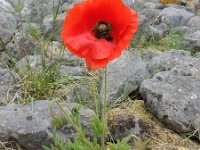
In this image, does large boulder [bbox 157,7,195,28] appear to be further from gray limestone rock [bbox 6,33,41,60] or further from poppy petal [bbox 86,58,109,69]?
poppy petal [bbox 86,58,109,69]

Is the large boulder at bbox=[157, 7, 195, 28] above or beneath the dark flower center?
beneath

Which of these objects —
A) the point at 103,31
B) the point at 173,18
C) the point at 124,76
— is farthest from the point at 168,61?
the point at 173,18

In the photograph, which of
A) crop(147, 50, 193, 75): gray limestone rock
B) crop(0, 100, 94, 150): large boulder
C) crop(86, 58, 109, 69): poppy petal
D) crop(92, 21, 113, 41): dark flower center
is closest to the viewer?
crop(86, 58, 109, 69): poppy petal

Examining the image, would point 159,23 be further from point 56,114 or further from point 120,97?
point 56,114

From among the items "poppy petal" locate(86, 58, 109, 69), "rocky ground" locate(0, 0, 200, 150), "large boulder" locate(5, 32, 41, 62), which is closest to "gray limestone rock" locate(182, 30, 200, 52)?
"rocky ground" locate(0, 0, 200, 150)

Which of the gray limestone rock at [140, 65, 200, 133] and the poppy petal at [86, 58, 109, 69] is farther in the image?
the gray limestone rock at [140, 65, 200, 133]

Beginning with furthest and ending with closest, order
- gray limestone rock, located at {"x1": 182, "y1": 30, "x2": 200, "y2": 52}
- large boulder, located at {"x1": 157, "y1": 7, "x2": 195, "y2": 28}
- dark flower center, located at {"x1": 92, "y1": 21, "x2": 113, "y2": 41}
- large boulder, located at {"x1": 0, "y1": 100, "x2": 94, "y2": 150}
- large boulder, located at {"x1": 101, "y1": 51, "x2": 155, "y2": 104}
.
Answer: large boulder, located at {"x1": 157, "y1": 7, "x2": 195, "y2": 28} → gray limestone rock, located at {"x1": 182, "y1": 30, "x2": 200, "y2": 52} → large boulder, located at {"x1": 101, "y1": 51, "x2": 155, "y2": 104} → large boulder, located at {"x1": 0, "y1": 100, "x2": 94, "y2": 150} → dark flower center, located at {"x1": 92, "y1": 21, "x2": 113, "y2": 41}
